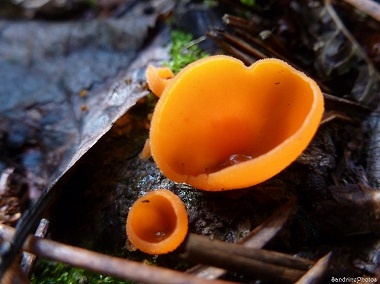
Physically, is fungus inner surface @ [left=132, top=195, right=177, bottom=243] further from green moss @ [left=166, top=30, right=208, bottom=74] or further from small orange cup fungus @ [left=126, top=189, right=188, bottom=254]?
green moss @ [left=166, top=30, right=208, bottom=74]

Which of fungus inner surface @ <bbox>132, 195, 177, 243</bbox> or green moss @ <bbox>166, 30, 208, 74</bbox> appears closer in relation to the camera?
fungus inner surface @ <bbox>132, 195, 177, 243</bbox>

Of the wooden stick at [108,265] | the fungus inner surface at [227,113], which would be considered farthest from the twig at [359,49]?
the wooden stick at [108,265]

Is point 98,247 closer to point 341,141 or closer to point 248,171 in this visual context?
point 248,171

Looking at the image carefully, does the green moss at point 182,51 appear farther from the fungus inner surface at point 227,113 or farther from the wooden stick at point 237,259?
the wooden stick at point 237,259

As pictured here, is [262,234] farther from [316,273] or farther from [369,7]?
[369,7]

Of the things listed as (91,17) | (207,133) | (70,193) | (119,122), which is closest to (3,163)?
(70,193)

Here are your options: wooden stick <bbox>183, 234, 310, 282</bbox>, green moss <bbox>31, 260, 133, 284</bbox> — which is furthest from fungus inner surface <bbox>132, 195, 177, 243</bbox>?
wooden stick <bbox>183, 234, 310, 282</bbox>

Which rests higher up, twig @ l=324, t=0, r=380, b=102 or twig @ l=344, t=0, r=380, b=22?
twig @ l=344, t=0, r=380, b=22
